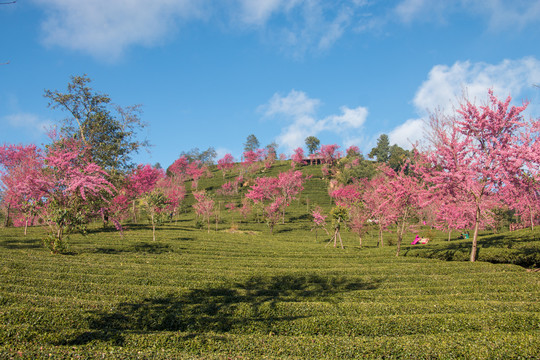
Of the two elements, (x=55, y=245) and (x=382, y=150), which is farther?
(x=382, y=150)

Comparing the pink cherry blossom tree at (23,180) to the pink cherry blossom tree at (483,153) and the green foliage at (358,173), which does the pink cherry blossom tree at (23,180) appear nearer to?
the pink cherry blossom tree at (483,153)

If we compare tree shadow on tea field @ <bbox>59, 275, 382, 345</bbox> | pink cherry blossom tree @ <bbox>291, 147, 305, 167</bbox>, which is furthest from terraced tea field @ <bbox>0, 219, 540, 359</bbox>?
pink cherry blossom tree @ <bbox>291, 147, 305, 167</bbox>

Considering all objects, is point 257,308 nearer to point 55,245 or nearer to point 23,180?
point 55,245

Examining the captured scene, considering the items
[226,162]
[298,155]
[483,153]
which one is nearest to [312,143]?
[298,155]

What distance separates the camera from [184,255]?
21953mm

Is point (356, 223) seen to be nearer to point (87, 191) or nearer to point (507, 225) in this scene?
point (87, 191)

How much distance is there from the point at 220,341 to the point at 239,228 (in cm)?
4068

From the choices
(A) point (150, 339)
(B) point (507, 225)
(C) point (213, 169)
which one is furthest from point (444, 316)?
(C) point (213, 169)

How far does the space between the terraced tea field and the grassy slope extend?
0.04 meters

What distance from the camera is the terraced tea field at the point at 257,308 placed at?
768 centimetres

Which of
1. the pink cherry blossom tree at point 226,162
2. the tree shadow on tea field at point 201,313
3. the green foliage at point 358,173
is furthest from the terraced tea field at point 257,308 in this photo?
the pink cherry blossom tree at point 226,162

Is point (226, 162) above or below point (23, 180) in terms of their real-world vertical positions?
above

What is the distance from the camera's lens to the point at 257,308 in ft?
35.9

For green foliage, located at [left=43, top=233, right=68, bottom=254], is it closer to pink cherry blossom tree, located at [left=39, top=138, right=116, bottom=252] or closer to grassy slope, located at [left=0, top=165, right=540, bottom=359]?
pink cherry blossom tree, located at [left=39, top=138, right=116, bottom=252]
